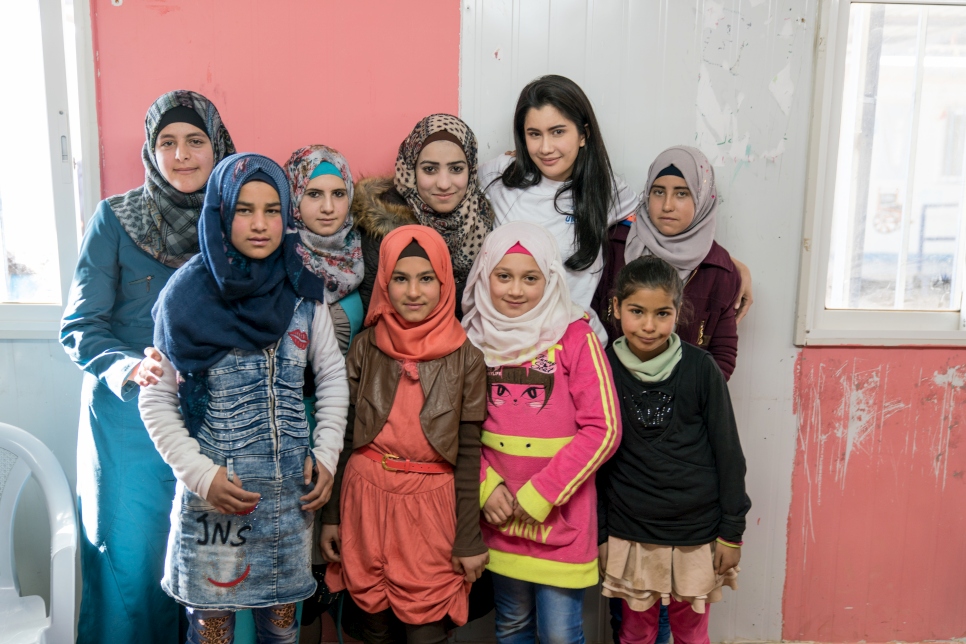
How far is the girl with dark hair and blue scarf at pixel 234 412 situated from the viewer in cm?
153

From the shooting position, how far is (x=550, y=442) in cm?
177

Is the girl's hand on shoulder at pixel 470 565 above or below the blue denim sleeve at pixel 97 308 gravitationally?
below

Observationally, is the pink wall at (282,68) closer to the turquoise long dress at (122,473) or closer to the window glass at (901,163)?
the turquoise long dress at (122,473)

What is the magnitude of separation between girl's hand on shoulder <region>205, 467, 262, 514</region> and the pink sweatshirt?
1.97ft

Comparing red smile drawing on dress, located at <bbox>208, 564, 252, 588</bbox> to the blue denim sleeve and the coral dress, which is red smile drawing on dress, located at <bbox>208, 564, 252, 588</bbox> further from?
the blue denim sleeve

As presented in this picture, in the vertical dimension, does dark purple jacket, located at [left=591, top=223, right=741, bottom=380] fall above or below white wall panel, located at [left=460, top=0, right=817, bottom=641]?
below

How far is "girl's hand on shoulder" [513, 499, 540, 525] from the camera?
→ 1736mm

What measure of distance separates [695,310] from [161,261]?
1.57 m

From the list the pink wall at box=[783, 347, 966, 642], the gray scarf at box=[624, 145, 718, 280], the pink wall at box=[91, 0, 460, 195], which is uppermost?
the pink wall at box=[91, 0, 460, 195]

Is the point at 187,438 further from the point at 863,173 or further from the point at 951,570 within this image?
the point at 951,570

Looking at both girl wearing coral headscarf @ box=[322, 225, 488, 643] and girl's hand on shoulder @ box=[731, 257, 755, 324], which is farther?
girl's hand on shoulder @ box=[731, 257, 755, 324]

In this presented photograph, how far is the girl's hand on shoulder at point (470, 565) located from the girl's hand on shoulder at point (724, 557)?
2.00 feet

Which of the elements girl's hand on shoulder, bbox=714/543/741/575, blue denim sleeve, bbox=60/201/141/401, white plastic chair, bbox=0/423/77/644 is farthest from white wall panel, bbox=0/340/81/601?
girl's hand on shoulder, bbox=714/543/741/575

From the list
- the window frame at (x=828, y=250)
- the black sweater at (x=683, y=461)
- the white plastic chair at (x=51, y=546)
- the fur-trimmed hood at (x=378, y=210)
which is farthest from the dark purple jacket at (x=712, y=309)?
the white plastic chair at (x=51, y=546)
